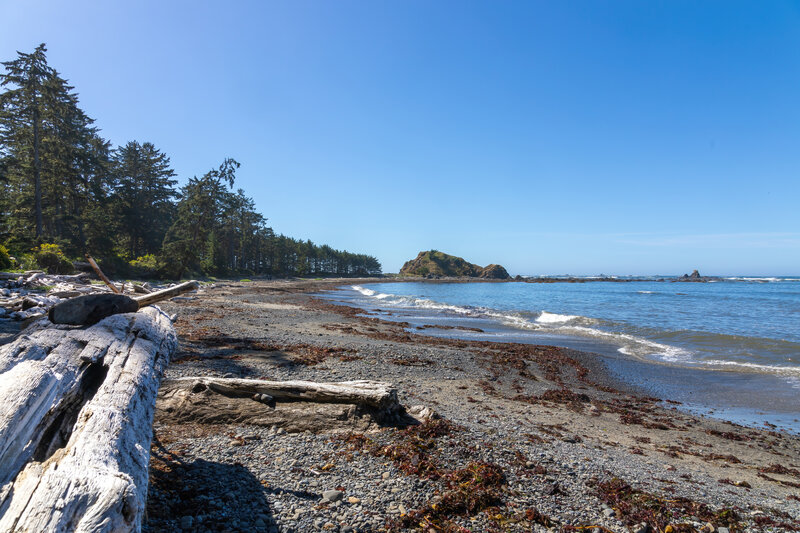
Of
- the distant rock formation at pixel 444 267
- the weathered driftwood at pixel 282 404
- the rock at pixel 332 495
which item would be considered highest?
the distant rock formation at pixel 444 267

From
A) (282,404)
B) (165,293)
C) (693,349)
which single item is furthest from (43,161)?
(693,349)

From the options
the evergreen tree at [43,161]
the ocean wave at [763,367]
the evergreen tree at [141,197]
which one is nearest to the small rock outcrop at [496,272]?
the evergreen tree at [141,197]

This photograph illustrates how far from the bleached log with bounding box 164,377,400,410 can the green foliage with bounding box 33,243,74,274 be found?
24221mm

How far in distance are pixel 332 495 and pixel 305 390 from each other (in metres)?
2.12

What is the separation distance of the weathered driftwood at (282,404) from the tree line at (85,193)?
1053 inches

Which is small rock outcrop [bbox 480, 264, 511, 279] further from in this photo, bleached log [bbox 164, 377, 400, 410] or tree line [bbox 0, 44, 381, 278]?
bleached log [bbox 164, 377, 400, 410]

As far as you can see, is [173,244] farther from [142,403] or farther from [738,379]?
[738,379]

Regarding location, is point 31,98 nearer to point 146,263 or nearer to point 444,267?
point 146,263

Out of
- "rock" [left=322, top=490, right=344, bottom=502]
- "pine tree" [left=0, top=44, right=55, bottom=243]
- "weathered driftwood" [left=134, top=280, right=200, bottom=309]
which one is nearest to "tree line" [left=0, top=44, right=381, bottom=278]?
"pine tree" [left=0, top=44, right=55, bottom=243]

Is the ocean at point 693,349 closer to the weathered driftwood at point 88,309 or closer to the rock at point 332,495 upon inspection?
the rock at point 332,495

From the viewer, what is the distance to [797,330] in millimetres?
20656

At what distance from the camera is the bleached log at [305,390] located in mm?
5664

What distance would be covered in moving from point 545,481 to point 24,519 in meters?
4.71

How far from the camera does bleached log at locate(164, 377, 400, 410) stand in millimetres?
5664
